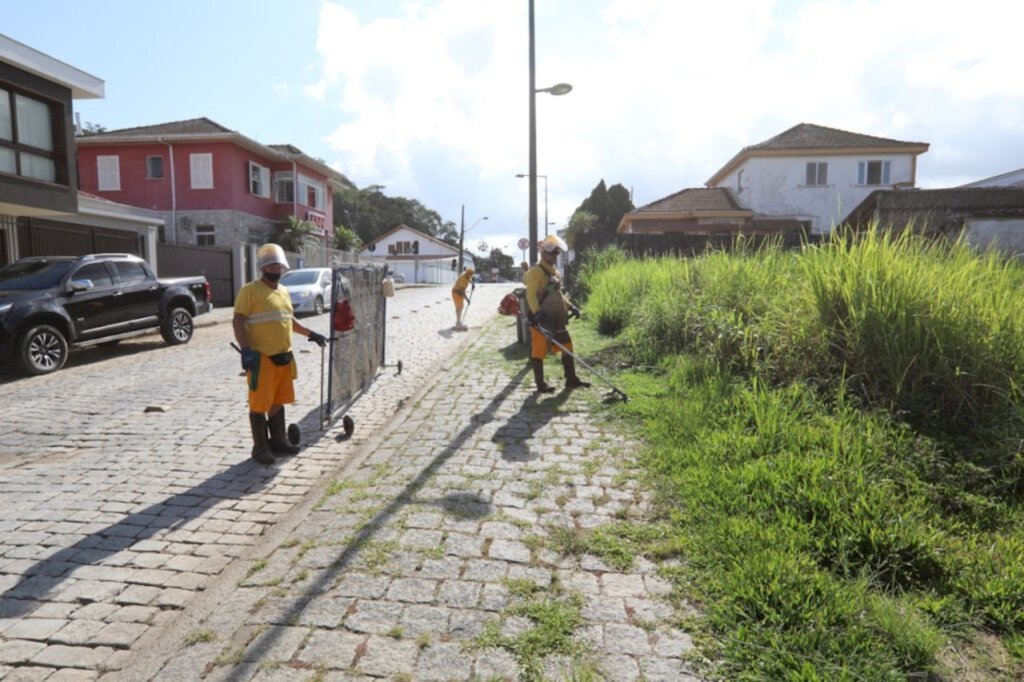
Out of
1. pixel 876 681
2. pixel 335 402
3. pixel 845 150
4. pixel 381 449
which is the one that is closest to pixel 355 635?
pixel 876 681

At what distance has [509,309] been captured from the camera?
32.5 ft

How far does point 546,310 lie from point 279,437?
3369 millimetres

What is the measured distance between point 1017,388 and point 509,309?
669 centimetres

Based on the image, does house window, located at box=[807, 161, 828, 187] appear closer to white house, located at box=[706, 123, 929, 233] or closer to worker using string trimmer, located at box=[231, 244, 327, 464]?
white house, located at box=[706, 123, 929, 233]

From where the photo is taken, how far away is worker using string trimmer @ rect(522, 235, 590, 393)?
7320 millimetres

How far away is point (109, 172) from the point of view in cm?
2895

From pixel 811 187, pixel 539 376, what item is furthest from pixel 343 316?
pixel 811 187

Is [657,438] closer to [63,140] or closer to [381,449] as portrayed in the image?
[381,449]

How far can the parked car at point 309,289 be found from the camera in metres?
18.6

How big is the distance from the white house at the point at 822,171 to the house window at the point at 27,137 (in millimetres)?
30893

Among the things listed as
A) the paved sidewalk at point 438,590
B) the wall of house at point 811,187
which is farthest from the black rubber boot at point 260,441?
the wall of house at point 811,187

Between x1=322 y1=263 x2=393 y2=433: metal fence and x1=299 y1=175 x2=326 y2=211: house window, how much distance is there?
2724 centimetres

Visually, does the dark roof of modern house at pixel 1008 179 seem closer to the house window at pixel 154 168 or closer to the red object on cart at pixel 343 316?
the red object on cart at pixel 343 316

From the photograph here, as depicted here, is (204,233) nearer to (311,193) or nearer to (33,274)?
(311,193)
